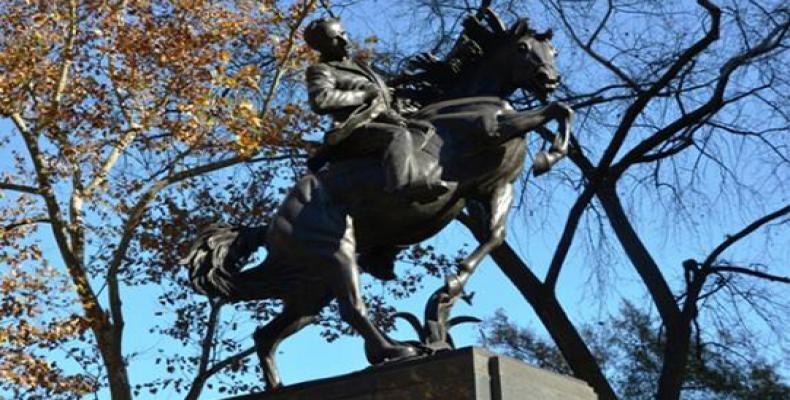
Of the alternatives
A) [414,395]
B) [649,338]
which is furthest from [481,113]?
[649,338]

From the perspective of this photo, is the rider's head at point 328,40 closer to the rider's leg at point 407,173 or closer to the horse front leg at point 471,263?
the rider's leg at point 407,173

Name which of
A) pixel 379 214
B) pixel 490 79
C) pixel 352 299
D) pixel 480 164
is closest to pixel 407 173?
pixel 379 214

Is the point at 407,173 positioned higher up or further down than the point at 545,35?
further down

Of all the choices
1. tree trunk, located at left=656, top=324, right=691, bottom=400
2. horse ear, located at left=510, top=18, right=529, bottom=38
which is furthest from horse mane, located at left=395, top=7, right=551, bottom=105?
tree trunk, located at left=656, top=324, right=691, bottom=400

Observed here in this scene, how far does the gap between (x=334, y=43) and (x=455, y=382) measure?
2.38m

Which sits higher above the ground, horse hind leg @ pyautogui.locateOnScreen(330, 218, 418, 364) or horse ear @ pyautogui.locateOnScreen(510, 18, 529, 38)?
horse ear @ pyautogui.locateOnScreen(510, 18, 529, 38)

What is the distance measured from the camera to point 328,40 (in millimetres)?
6328

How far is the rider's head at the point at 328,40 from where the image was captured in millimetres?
6328

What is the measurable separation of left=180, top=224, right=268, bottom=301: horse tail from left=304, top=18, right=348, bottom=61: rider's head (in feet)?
3.73

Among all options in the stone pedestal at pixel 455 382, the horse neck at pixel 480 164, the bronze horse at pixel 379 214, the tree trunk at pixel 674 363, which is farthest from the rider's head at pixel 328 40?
the tree trunk at pixel 674 363

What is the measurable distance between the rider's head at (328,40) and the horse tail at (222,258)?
1138mm

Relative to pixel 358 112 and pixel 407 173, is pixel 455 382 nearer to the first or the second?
pixel 407 173

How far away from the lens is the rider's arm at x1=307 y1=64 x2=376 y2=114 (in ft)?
19.8

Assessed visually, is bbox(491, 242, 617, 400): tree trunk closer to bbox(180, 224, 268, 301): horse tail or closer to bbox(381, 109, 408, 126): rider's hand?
bbox(180, 224, 268, 301): horse tail
